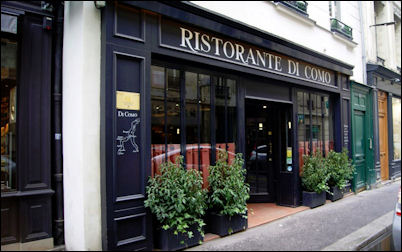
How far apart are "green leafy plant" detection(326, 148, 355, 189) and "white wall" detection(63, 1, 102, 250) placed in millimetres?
6113

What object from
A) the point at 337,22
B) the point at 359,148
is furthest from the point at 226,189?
the point at 337,22

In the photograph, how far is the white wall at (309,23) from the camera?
250 inches

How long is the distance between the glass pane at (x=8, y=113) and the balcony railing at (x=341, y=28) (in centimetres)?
837

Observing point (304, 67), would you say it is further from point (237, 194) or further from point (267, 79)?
point (237, 194)

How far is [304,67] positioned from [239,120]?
2.89 metres

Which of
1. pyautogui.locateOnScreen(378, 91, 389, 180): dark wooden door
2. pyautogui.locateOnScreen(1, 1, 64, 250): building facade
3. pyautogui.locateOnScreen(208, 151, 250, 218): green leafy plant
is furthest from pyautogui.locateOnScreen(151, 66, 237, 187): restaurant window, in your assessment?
pyautogui.locateOnScreen(378, 91, 389, 180): dark wooden door

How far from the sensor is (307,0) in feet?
27.6

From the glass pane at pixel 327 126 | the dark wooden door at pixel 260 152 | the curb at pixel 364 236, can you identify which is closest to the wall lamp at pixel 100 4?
the curb at pixel 364 236

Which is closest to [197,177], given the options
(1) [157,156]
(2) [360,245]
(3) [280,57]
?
(1) [157,156]

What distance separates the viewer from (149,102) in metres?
4.80

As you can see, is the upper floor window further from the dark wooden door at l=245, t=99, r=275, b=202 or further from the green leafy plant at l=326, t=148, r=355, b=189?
the green leafy plant at l=326, t=148, r=355, b=189

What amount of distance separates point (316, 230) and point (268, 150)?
9.67ft

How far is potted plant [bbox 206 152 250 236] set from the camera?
17.6 ft

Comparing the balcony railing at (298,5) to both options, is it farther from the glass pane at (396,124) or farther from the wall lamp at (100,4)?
the glass pane at (396,124)
